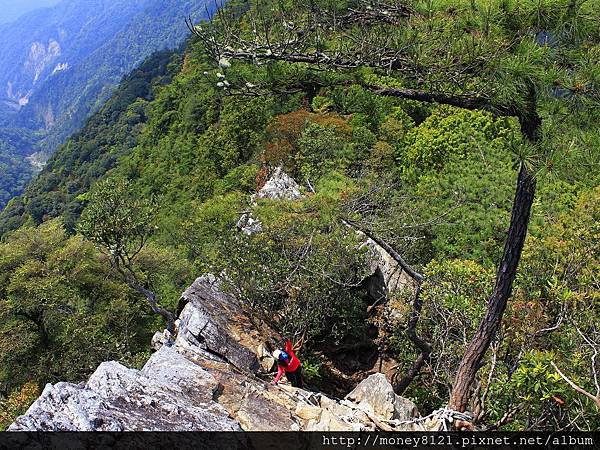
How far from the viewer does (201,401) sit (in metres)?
6.39

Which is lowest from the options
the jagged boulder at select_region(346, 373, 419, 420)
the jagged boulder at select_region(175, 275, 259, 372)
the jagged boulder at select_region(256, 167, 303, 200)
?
the jagged boulder at select_region(256, 167, 303, 200)

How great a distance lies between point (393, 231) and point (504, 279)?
21.3ft

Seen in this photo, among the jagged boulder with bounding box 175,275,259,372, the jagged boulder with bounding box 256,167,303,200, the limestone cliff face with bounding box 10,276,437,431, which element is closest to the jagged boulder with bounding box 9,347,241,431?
the limestone cliff face with bounding box 10,276,437,431

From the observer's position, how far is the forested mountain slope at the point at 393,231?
482 cm

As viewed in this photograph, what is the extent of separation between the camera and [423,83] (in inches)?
219

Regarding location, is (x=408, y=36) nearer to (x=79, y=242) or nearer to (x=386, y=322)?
(x=386, y=322)

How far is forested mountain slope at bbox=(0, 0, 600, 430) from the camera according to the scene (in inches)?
190

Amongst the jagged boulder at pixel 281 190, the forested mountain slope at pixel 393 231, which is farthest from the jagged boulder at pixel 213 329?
the jagged boulder at pixel 281 190

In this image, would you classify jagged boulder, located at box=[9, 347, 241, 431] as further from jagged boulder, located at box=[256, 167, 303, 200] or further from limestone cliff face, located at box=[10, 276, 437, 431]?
jagged boulder, located at box=[256, 167, 303, 200]

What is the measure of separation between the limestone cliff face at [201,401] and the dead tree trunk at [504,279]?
0.75 metres

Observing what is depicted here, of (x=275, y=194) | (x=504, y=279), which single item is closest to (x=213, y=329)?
(x=504, y=279)

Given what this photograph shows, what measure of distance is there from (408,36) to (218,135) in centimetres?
3029

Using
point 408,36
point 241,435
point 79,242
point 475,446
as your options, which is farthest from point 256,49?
point 79,242

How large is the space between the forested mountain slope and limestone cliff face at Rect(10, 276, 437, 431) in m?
1.39
